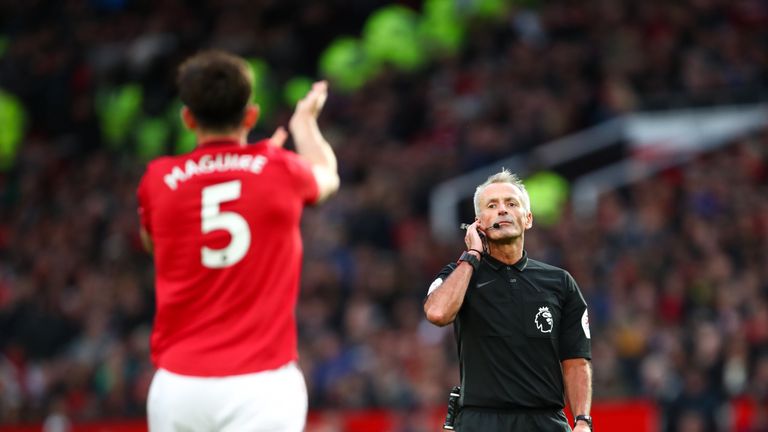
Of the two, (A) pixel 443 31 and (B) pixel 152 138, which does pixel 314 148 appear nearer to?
(A) pixel 443 31

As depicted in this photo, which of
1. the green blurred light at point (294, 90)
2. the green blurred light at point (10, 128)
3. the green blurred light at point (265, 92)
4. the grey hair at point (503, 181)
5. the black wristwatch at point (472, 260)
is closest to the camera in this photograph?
the black wristwatch at point (472, 260)

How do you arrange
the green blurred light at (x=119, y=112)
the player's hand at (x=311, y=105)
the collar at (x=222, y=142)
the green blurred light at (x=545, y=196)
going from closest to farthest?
1. the collar at (x=222, y=142)
2. the player's hand at (x=311, y=105)
3. the green blurred light at (x=545, y=196)
4. the green blurred light at (x=119, y=112)

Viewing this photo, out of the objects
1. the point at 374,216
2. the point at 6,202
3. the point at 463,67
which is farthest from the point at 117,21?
the point at 374,216

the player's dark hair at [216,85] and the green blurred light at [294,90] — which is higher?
the green blurred light at [294,90]

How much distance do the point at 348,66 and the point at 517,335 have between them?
14.2 meters

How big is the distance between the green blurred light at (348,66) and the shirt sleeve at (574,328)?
13.6m

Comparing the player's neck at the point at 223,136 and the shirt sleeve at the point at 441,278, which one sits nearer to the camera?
the player's neck at the point at 223,136

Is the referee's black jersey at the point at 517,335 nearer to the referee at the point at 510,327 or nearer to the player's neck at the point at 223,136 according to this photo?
the referee at the point at 510,327

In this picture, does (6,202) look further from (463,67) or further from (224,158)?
(224,158)

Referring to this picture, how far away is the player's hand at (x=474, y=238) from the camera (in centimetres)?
650

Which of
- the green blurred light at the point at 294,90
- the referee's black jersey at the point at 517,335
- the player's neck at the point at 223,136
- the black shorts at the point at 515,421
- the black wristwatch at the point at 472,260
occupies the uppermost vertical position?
the green blurred light at the point at 294,90

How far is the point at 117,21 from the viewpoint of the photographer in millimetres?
23359

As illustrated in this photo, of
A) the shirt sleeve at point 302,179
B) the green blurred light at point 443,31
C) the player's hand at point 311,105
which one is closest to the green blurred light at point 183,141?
the green blurred light at point 443,31

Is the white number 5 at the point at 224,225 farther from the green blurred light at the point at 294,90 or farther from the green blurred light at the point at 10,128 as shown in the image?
the green blurred light at the point at 10,128
